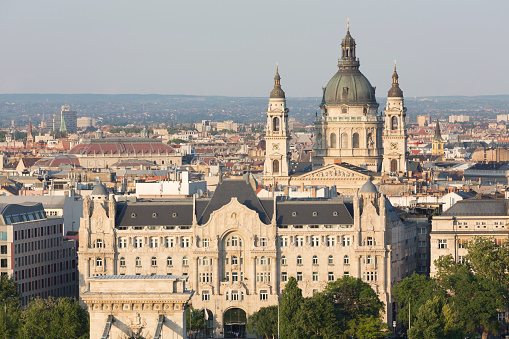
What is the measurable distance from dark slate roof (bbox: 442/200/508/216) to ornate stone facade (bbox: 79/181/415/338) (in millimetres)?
12226

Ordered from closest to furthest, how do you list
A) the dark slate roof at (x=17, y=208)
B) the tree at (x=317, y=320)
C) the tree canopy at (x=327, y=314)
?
the tree at (x=317, y=320), the tree canopy at (x=327, y=314), the dark slate roof at (x=17, y=208)

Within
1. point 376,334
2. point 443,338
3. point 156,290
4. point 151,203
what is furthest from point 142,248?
point 156,290

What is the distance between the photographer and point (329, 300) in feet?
467

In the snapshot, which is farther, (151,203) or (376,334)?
(151,203)

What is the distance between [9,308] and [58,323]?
10060mm

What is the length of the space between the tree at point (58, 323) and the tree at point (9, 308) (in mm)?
832

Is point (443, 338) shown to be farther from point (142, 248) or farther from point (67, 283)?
point (67, 283)

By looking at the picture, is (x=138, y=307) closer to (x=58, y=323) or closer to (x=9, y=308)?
(x=58, y=323)

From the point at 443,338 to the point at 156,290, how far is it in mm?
31200

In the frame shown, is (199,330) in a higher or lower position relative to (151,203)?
lower

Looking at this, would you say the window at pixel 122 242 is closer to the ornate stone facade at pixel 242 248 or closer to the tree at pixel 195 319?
the ornate stone facade at pixel 242 248

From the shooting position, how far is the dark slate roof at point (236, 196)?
15475 cm

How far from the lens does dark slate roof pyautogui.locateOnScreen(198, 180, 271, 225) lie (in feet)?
508

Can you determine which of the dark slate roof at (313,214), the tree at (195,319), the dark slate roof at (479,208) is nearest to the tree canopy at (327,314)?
the tree at (195,319)
